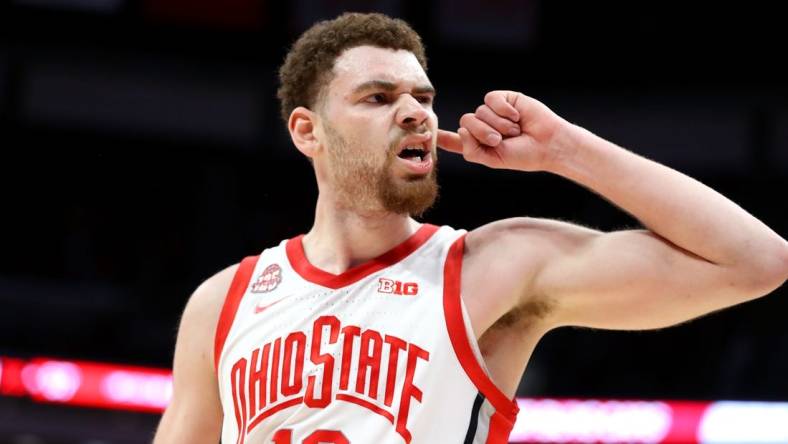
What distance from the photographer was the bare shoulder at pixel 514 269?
10.1ft

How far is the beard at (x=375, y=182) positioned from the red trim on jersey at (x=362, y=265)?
0.33 feet

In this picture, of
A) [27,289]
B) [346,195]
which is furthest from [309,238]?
[27,289]

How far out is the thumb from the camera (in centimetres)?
330

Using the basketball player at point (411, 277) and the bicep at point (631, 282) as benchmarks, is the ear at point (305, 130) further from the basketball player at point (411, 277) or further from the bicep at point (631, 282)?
the bicep at point (631, 282)

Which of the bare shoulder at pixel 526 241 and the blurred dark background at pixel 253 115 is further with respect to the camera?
the blurred dark background at pixel 253 115

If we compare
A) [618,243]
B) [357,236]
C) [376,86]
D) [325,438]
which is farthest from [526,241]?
[325,438]

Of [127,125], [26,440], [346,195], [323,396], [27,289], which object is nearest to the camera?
[323,396]

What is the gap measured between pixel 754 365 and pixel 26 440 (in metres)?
7.15

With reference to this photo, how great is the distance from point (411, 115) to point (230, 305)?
810 millimetres

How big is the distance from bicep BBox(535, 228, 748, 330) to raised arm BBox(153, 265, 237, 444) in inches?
40.6

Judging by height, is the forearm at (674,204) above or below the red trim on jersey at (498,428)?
above

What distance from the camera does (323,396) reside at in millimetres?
3039

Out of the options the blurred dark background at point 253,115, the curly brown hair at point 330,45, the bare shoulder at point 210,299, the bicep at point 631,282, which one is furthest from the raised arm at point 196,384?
the blurred dark background at point 253,115

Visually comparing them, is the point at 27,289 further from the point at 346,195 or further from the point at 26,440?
the point at 346,195
